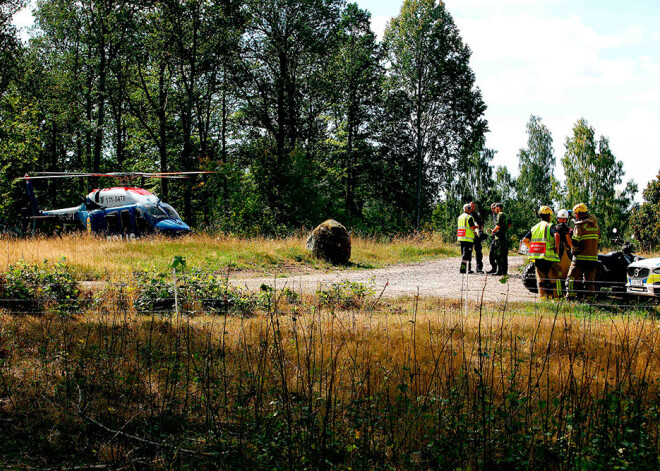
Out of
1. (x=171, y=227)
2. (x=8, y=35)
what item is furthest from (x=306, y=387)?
(x=8, y=35)

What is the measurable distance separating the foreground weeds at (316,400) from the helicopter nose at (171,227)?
1187 centimetres

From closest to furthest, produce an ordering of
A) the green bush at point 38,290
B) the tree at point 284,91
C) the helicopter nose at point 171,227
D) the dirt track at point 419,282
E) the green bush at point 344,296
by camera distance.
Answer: the green bush at point 38,290
the green bush at point 344,296
the dirt track at point 419,282
the helicopter nose at point 171,227
the tree at point 284,91

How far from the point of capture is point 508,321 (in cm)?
736

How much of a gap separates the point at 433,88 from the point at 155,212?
20768mm

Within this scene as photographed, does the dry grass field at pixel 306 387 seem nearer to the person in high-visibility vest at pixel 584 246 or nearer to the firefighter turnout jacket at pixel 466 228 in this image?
the person in high-visibility vest at pixel 584 246

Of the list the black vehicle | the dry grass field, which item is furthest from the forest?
the dry grass field

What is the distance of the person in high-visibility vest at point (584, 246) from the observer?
948 centimetres

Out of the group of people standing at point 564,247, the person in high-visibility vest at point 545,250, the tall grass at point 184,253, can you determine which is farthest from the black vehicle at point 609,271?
the tall grass at point 184,253

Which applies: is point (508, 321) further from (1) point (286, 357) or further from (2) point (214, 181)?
(2) point (214, 181)

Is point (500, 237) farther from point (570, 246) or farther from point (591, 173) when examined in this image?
point (591, 173)

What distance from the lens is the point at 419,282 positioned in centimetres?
1284

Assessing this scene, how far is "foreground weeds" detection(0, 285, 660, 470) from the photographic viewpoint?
12.5 ft

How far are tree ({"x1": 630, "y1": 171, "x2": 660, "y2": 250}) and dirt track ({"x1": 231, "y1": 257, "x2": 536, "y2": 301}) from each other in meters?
28.8

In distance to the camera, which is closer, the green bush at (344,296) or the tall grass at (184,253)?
the green bush at (344,296)
